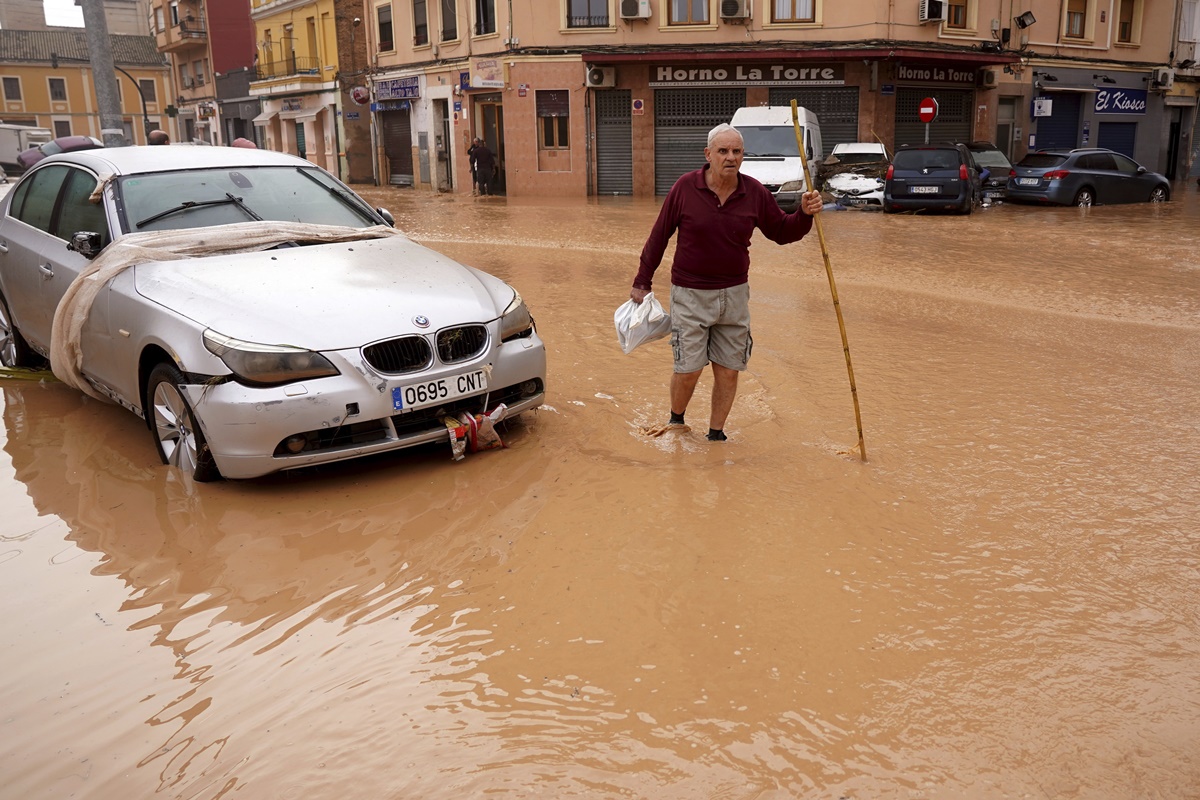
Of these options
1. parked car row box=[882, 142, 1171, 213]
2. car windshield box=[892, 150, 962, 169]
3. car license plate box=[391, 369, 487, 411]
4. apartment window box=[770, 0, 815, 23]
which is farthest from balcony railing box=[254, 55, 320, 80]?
car license plate box=[391, 369, 487, 411]

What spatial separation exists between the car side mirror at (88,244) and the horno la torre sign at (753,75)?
23.9m

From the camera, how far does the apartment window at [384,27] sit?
112ft

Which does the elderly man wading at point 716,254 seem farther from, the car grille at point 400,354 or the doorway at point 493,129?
the doorway at point 493,129

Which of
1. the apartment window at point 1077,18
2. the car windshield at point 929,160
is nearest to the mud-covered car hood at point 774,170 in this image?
the car windshield at point 929,160

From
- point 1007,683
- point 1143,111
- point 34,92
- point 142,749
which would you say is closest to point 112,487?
point 142,749

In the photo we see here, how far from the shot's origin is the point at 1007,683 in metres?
3.07

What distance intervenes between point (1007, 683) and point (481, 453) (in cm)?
282

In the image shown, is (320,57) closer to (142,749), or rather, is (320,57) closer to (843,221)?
(843,221)

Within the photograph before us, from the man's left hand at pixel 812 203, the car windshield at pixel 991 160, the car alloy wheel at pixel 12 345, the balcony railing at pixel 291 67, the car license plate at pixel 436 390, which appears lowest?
the car alloy wheel at pixel 12 345

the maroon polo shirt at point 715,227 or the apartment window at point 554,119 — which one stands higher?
the apartment window at point 554,119

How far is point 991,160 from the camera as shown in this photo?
2442cm

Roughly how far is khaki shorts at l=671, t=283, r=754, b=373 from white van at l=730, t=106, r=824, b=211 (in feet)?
44.3

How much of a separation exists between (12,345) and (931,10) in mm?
25361

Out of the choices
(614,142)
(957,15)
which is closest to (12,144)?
(614,142)
